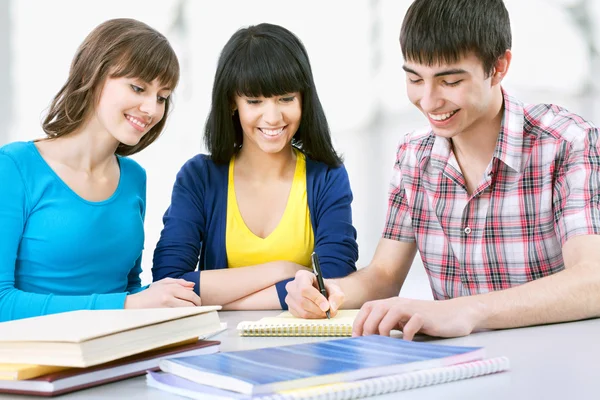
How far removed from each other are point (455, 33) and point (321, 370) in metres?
0.88

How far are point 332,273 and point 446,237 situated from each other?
0.98ft

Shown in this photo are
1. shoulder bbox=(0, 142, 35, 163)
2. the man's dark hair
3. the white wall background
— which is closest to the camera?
the man's dark hair

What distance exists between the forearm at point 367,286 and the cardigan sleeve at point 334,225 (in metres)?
0.14

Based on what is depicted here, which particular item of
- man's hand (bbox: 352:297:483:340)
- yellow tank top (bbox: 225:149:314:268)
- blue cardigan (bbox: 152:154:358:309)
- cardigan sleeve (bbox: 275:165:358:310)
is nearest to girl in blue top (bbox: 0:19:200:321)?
blue cardigan (bbox: 152:154:358:309)

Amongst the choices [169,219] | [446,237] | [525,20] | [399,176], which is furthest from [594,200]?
[525,20]

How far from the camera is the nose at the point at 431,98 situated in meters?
1.46

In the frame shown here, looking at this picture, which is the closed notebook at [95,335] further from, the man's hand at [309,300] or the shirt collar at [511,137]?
the shirt collar at [511,137]

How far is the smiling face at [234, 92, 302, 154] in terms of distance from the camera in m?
1.88

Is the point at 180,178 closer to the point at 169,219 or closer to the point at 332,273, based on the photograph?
the point at 169,219

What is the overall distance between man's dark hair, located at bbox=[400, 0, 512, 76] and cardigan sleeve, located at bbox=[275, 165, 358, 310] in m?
0.53

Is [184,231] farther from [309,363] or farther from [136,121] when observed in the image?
[309,363]

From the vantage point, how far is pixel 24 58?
15.2 feet

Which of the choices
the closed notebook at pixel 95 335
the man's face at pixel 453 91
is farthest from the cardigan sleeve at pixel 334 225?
the closed notebook at pixel 95 335

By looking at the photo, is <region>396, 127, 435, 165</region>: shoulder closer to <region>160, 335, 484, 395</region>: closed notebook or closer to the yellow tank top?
the yellow tank top
